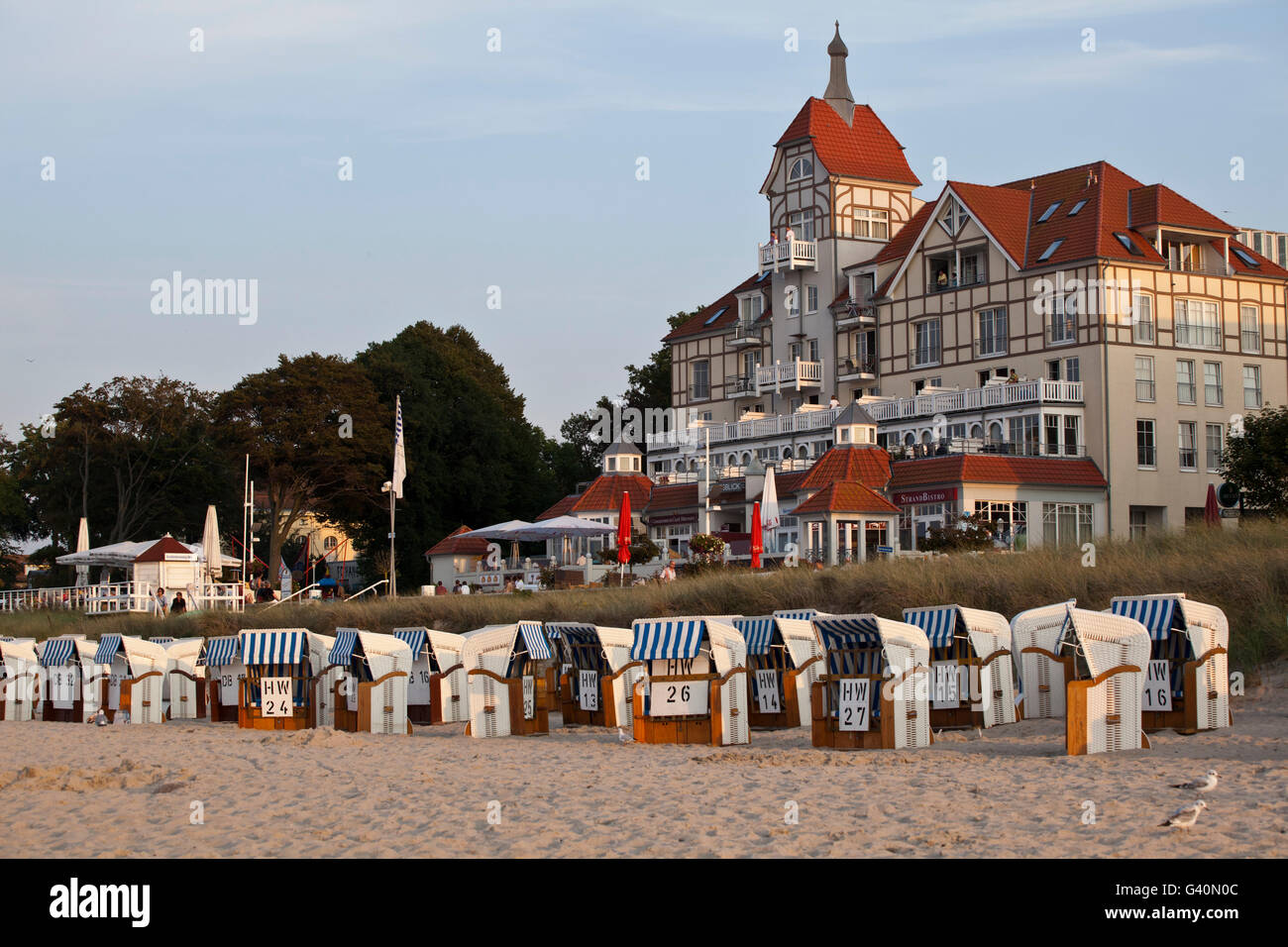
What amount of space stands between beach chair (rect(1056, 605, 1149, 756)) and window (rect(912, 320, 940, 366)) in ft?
140

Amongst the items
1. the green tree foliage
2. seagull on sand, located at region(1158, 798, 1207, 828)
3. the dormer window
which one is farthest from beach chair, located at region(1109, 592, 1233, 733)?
the green tree foliage

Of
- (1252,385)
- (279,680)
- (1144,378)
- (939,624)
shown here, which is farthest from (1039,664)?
(1252,385)

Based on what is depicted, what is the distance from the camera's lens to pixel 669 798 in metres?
10.9

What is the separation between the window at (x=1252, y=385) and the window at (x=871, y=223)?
15.2 m

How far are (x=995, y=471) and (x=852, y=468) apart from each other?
454cm

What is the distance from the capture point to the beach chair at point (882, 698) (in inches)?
562

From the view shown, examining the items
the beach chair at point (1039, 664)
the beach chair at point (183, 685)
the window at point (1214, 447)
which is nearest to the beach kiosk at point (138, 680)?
the beach chair at point (183, 685)

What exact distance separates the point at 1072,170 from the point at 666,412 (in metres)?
23.6

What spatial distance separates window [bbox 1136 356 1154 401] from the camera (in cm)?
4947

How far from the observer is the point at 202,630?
33.8 metres

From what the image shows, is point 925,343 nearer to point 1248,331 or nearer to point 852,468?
point 852,468

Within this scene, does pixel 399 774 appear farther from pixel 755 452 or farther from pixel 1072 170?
pixel 1072 170
